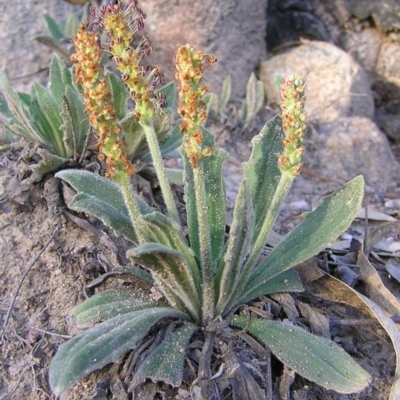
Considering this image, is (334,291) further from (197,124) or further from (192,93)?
(192,93)

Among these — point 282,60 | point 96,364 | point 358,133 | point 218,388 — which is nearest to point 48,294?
point 96,364

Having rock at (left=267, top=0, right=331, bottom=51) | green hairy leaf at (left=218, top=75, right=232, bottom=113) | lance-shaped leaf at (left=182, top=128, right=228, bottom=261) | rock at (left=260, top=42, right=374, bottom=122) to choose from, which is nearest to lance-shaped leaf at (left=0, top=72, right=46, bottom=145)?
lance-shaped leaf at (left=182, top=128, right=228, bottom=261)

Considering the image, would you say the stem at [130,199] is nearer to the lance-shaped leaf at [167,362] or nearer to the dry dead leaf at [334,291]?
the lance-shaped leaf at [167,362]

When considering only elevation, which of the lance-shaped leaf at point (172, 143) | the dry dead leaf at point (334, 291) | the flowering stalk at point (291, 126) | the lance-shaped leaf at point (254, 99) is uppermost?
the flowering stalk at point (291, 126)

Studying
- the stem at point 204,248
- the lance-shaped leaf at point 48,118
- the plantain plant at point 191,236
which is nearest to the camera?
the plantain plant at point 191,236

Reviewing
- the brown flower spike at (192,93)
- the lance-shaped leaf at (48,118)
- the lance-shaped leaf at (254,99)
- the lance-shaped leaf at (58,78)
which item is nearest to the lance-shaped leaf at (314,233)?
the brown flower spike at (192,93)
